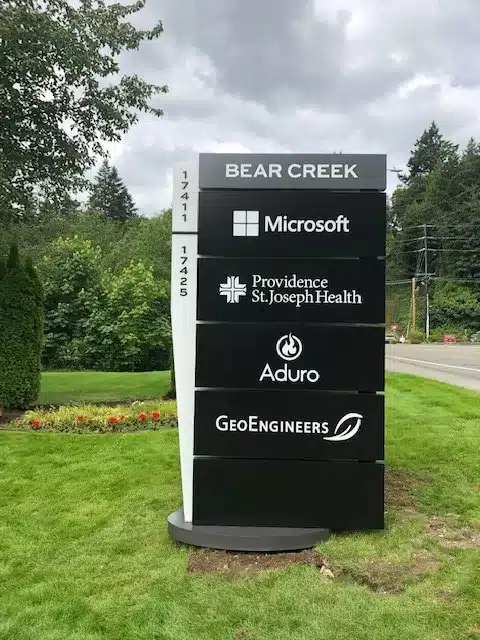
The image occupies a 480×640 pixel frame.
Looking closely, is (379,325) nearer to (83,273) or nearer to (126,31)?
(126,31)

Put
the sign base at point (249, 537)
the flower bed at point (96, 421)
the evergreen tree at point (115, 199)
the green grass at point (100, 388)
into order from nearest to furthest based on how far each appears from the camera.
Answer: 1. the sign base at point (249, 537)
2. the flower bed at point (96, 421)
3. the green grass at point (100, 388)
4. the evergreen tree at point (115, 199)

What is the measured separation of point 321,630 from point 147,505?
7.09 feet

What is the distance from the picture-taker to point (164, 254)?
36.1 metres

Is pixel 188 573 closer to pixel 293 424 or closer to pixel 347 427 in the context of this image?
pixel 293 424

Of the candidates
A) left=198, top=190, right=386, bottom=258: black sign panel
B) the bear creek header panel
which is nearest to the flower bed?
left=198, top=190, right=386, bottom=258: black sign panel

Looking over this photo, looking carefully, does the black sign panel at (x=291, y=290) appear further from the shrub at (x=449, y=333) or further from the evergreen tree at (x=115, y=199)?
the evergreen tree at (x=115, y=199)

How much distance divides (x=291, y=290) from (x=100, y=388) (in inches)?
374

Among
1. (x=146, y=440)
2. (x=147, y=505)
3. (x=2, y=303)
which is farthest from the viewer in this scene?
(x=2, y=303)

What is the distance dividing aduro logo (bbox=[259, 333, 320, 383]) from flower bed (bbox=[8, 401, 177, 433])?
13.0 ft

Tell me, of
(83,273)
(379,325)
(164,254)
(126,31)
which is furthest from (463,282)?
(379,325)

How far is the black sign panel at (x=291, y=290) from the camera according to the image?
3740 millimetres

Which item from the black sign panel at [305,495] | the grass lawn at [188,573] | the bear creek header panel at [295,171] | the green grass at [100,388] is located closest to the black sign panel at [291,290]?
the bear creek header panel at [295,171]

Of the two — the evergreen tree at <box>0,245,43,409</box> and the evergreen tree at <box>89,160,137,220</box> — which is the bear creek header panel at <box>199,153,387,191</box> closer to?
the evergreen tree at <box>0,245,43,409</box>

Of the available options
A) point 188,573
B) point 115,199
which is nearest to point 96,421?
point 188,573
